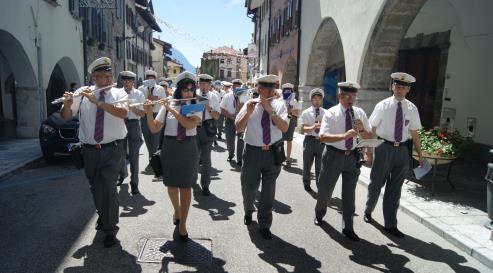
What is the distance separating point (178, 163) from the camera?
175 inches

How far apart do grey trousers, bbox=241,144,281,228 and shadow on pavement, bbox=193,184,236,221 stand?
0.78 metres

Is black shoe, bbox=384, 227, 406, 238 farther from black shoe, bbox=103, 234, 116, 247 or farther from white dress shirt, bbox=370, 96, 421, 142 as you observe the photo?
black shoe, bbox=103, 234, 116, 247

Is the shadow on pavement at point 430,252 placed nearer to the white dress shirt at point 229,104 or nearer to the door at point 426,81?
the white dress shirt at point 229,104

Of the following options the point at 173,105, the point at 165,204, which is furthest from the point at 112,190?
the point at 165,204

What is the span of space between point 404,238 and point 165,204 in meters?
3.41

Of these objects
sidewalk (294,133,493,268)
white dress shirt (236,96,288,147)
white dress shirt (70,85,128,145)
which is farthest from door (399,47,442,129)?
white dress shirt (70,85,128,145)

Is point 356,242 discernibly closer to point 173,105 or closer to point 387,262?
point 387,262

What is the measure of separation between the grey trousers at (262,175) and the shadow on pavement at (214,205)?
30.6 inches

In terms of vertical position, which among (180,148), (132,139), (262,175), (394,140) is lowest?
(262,175)

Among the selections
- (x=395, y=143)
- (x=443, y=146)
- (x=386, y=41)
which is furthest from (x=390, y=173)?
(x=386, y=41)

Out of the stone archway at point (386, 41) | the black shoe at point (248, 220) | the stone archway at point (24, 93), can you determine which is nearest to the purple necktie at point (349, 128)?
the black shoe at point (248, 220)

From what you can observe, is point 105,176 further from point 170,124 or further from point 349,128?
point 349,128

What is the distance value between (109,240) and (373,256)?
3.00 m

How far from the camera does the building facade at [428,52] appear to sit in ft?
30.6
